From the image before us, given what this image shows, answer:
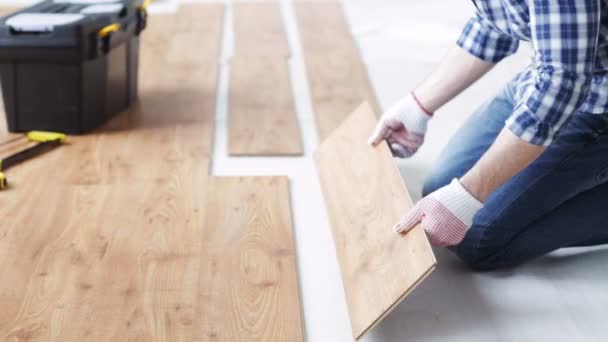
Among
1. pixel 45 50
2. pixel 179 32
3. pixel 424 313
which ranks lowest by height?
pixel 179 32

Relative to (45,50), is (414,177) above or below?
below

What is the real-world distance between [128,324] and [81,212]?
0.60 meters

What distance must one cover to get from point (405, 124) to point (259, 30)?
2.09 metres

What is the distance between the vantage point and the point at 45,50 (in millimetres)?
2721

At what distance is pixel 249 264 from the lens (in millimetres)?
2170

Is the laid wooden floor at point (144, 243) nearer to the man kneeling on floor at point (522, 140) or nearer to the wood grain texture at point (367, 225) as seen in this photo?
the wood grain texture at point (367, 225)

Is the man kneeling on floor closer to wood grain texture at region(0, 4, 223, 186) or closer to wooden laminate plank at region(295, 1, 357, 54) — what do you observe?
wood grain texture at region(0, 4, 223, 186)

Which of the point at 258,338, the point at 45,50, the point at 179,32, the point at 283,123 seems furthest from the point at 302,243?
the point at 179,32

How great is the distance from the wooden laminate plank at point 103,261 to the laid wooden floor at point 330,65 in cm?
83

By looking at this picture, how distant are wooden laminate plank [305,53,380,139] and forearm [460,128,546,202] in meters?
1.20

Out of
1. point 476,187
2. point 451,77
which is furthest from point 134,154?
point 476,187

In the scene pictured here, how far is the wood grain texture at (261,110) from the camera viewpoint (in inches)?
115

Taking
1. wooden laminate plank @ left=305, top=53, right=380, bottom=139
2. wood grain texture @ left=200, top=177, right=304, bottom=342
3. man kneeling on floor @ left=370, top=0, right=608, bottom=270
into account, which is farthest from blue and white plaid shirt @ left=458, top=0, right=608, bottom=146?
wooden laminate plank @ left=305, top=53, right=380, bottom=139

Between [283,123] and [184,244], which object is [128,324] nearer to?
[184,244]
